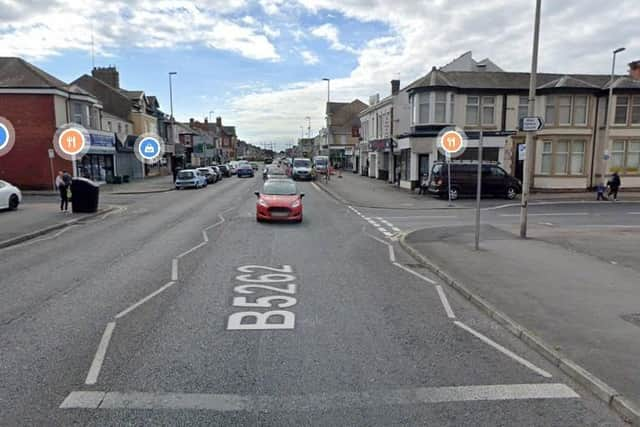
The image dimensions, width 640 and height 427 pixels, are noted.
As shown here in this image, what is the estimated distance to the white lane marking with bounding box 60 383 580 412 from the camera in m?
3.90

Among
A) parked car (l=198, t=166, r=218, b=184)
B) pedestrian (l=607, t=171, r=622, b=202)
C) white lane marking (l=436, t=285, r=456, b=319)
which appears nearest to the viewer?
white lane marking (l=436, t=285, r=456, b=319)

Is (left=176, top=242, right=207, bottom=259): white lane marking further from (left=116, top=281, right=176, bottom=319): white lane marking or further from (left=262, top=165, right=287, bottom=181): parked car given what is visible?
(left=262, top=165, right=287, bottom=181): parked car

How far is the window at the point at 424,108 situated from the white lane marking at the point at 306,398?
24942mm

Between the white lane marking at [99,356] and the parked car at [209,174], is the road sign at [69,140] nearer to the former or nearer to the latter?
the parked car at [209,174]

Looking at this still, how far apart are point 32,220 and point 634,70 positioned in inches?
1306

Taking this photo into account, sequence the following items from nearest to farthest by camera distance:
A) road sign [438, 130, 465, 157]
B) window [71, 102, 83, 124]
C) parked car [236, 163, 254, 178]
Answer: road sign [438, 130, 465, 157]
window [71, 102, 83, 124]
parked car [236, 163, 254, 178]

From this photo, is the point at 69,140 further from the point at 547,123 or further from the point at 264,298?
the point at 547,123

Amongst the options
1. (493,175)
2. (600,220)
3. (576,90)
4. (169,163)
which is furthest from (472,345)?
(169,163)

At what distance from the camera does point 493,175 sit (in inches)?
967

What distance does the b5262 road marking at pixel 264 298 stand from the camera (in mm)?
5863

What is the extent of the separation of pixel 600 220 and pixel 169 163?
51382 millimetres

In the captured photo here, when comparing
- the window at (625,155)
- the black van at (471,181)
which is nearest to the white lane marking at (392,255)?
the black van at (471,181)

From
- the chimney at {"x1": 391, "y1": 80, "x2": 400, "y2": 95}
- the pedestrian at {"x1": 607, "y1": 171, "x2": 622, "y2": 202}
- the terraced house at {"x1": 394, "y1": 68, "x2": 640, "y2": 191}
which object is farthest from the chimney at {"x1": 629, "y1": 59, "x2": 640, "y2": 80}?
the chimney at {"x1": 391, "y1": 80, "x2": 400, "y2": 95}

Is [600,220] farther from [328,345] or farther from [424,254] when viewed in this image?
[328,345]
